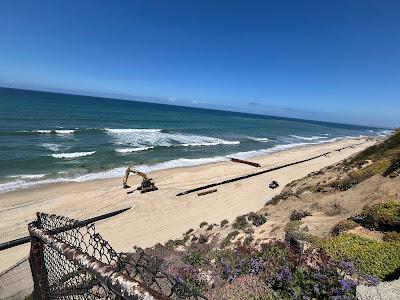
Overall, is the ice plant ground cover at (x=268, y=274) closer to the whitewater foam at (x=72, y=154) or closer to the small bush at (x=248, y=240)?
the small bush at (x=248, y=240)

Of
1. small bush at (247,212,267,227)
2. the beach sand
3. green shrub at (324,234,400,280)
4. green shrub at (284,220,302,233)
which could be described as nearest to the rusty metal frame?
green shrub at (324,234,400,280)

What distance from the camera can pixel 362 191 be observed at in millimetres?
12625

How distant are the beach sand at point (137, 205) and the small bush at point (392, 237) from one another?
9463mm

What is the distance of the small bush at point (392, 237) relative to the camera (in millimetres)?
7616

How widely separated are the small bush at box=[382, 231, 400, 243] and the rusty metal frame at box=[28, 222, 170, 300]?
23.7ft

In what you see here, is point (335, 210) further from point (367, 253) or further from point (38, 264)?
point (38, 264)

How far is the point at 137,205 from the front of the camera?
21.0m

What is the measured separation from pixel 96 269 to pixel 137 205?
1889 centimetres

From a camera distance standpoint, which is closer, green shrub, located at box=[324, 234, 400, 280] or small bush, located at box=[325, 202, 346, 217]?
green shrub, located at box=[324, 234, 400, 280]

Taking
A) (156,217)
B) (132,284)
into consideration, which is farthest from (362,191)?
(132,284)

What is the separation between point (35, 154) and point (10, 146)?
5144 mm

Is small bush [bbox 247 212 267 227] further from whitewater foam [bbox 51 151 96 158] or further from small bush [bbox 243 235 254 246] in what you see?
whitewater foam [bbox 51 151 96 158]

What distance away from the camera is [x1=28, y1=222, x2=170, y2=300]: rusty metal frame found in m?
2.18

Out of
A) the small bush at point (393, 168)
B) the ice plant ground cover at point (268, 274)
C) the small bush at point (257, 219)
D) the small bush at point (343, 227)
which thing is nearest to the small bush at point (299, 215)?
the small bush at point (257, 219)
